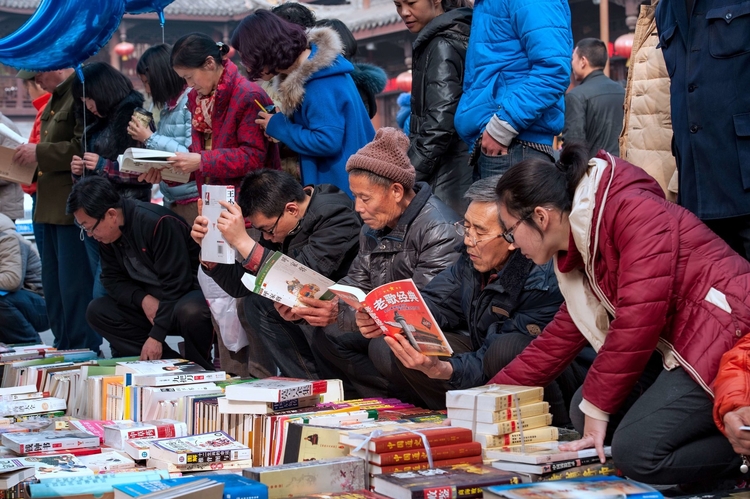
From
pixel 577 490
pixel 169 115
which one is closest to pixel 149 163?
pixel 169 115

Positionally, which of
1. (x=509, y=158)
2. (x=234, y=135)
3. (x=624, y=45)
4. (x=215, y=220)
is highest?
(x=624, y=45)

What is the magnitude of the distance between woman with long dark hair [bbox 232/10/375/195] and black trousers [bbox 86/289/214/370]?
959mm

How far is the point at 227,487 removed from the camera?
233 cm

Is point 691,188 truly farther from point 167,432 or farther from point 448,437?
point 167,432

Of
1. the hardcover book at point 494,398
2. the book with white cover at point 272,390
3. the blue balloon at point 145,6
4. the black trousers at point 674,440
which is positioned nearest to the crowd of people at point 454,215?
the black trousers at point 674,440

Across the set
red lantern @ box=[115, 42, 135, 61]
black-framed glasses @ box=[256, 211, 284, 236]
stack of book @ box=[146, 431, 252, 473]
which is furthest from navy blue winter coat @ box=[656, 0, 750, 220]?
red lantern @ box=[115, 42, 135, 61]

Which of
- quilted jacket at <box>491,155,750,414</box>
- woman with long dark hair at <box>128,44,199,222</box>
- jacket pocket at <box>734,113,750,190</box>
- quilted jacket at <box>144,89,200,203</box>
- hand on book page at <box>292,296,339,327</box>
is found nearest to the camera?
quilted jacket at <box>491,155,750,414</box>

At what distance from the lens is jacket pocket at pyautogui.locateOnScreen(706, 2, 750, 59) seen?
287 centimetres

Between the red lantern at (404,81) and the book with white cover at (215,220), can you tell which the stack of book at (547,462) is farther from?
the red lantern at (404,81)

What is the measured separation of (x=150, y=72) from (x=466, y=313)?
2825mm

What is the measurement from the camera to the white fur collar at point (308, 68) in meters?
4.66

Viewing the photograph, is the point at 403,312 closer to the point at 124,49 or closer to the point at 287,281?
the point at 287,281

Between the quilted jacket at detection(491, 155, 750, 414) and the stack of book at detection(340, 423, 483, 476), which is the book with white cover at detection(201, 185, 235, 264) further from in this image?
the quilted jacket at detection(491, 155, 750, 414)

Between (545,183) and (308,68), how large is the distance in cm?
217
